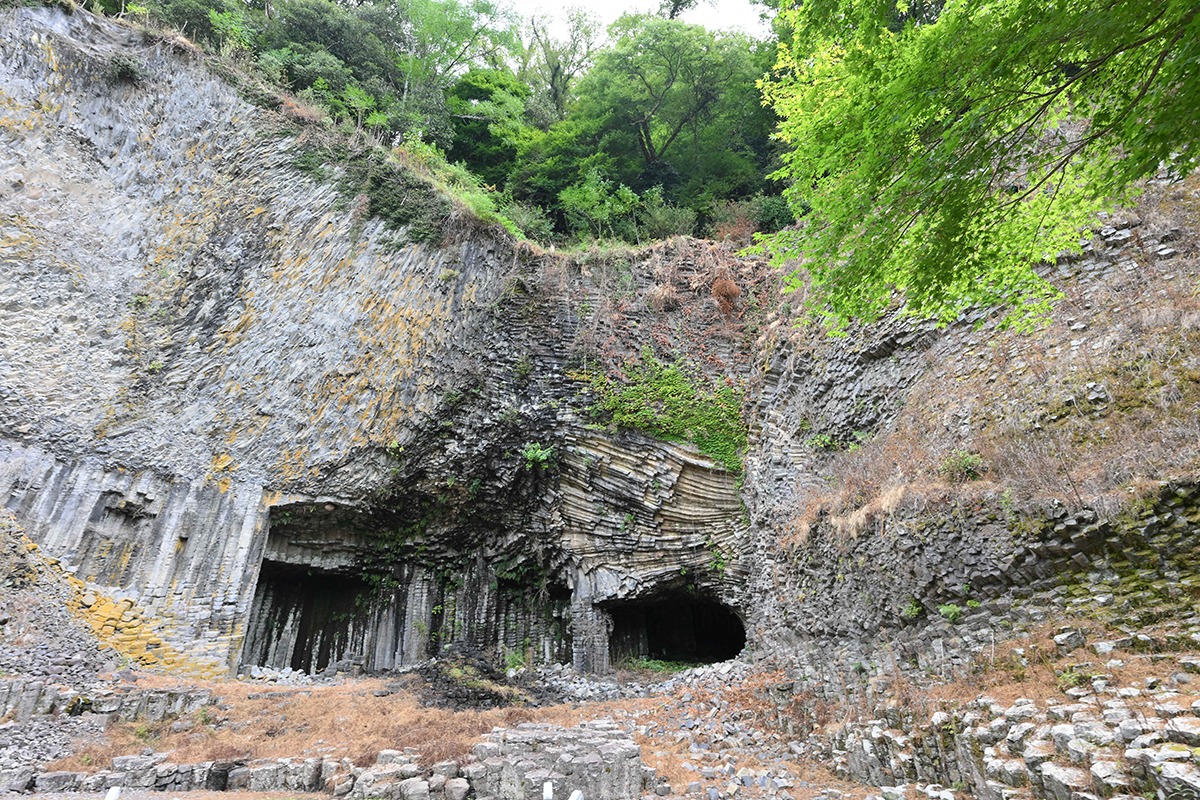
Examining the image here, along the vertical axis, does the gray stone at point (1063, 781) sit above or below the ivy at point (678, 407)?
below

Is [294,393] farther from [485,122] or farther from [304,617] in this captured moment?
[485,122]

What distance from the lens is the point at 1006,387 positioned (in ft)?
24.2

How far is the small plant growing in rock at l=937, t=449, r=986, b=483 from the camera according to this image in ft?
21.8

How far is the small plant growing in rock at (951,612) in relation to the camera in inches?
238

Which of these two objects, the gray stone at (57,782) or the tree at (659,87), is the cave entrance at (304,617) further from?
the tree at (659,87)

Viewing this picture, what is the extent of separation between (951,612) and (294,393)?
14202mm

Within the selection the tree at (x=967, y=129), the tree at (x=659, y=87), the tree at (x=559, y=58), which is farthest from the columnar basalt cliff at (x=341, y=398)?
the tree at (x=559, y=58)

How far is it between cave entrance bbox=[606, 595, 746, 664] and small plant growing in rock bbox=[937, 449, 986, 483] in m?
9.52

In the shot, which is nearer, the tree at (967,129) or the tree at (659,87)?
the tree at (967,129)

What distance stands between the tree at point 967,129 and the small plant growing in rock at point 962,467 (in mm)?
1818

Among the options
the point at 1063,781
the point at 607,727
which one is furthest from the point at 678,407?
the point at 1063,781

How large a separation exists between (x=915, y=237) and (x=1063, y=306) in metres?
4.45

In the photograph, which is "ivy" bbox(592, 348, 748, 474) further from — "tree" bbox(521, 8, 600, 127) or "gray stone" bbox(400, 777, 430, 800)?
"tree" bbox(521, 8, 600, 127)

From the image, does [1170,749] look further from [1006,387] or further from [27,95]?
[27,95]
